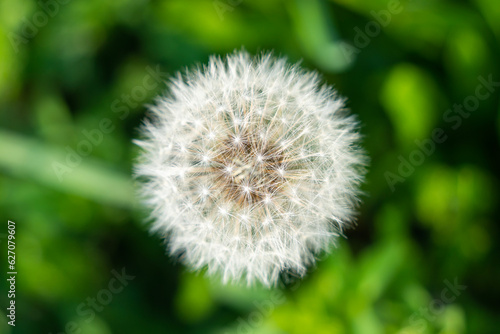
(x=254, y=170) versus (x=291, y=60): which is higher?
(x=291, y=60)

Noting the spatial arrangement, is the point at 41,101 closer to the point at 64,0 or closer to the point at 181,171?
the point at 64,0

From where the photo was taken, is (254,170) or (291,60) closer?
(254,170)

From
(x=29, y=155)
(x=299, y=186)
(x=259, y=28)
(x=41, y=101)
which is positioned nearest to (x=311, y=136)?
(x=299, y=186)

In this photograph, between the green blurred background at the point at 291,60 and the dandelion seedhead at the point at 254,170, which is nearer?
the dandelion seedhead at the point at 254,170

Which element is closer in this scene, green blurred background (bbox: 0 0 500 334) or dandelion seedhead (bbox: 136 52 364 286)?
dandelion seedhead (bbox: 136 52 364 286)
